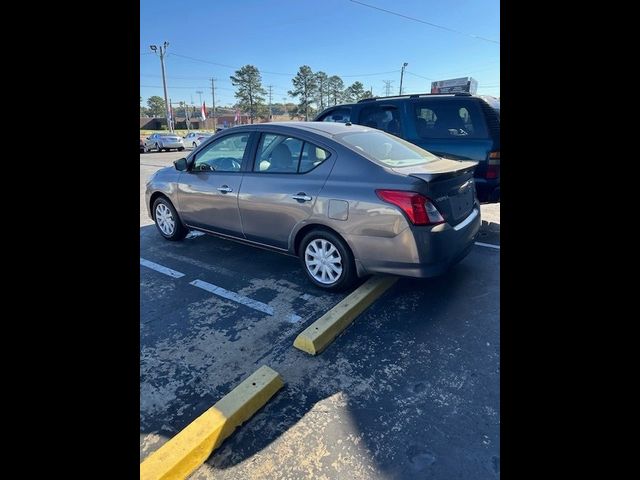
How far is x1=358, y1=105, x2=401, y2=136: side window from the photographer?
6.11 meters

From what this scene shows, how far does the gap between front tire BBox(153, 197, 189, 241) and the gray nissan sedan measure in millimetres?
505

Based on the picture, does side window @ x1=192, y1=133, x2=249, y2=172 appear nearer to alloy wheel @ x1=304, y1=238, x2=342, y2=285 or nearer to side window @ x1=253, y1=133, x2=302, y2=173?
side window @ x1=253, y1=133, x2=302, y2=173

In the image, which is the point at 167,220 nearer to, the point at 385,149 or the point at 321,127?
the point at 321,127

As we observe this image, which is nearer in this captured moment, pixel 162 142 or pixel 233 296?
pixel 233 296

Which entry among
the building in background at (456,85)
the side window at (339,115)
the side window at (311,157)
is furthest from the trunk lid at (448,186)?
the building in background at (456,85)

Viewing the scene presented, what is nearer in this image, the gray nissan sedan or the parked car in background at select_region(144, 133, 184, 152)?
the gray nissan sedan

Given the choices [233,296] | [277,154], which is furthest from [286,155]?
[233,296]

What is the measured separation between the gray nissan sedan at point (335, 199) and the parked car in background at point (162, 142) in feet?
81.5

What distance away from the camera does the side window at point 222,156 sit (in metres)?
4.45

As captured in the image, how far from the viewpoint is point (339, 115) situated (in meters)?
6.81

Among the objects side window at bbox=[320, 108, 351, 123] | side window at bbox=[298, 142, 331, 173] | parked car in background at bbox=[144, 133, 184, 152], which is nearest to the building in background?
parked car in background at bbox=[144, 133, 184, 152]

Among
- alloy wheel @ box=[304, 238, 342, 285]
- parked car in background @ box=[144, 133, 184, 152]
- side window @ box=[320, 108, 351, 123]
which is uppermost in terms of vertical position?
parked car in background @ box=[144, 133, 184, 152]

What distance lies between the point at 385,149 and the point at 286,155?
1013 millimetres
